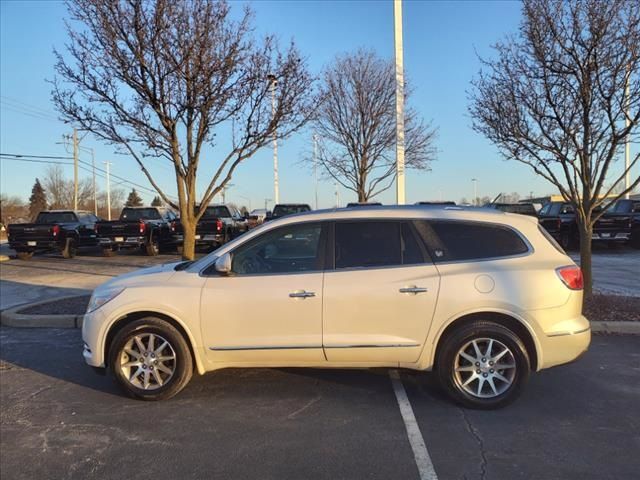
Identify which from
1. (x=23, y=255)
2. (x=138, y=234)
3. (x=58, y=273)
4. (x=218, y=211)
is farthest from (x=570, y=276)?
(x=23, y=255)

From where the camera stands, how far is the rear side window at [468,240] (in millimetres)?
4418

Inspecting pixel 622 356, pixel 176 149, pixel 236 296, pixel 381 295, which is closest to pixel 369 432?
pixel 381 295

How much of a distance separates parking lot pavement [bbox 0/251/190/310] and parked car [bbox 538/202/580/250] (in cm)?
1395

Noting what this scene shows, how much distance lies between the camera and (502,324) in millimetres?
4352

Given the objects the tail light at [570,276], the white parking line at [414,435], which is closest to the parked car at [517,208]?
the tail light at [570,276]

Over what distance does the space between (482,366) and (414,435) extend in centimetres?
94

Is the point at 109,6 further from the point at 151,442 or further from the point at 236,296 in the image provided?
the point at 151,442

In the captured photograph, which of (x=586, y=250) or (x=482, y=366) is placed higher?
(x=586, y=250)

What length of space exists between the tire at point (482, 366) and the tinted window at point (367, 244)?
874mm

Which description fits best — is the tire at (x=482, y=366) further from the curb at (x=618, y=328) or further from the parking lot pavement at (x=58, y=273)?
the parking lot pavement at (x=58, y=273)

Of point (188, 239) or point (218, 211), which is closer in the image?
point (188, 239)

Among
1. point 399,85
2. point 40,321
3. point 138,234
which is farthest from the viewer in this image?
point 138,234

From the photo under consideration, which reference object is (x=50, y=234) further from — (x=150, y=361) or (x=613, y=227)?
(x=613, y=227)

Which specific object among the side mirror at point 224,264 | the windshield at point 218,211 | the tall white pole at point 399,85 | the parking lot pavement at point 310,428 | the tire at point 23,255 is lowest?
the parking lot pavement at point 310,428
